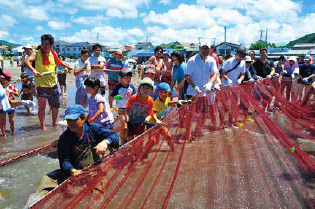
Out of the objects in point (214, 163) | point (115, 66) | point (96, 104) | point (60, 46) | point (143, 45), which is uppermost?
point (60, 46)

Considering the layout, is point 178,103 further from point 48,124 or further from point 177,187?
point 48,124

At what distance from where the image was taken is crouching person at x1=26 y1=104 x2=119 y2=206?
2.55 metres

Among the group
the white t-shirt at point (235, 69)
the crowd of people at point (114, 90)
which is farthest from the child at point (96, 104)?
the white t-shirt at point (235, 69)

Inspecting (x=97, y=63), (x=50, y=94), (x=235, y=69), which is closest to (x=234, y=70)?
(x=235, y=69)

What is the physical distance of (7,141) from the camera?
5.07m

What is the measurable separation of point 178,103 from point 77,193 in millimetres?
2465

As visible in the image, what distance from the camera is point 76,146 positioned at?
2.75m

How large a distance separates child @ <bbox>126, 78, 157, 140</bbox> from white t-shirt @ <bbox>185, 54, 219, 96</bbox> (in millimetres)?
1284

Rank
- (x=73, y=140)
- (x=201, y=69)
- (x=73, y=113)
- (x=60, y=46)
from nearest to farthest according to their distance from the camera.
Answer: (x=73, y=113), (x=73, y=140), (x=201, y=69), (x=60, y=46)

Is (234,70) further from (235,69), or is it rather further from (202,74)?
(202,74)

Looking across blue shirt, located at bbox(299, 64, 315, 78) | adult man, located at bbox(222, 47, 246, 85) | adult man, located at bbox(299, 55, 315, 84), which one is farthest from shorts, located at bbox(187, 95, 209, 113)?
blue shirt, located at bbox(299, 64, 315, 78)

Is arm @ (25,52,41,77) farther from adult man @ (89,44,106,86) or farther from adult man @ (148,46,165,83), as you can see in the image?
adult man @ (148,46,165,83)

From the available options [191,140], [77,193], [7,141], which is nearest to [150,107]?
[191,140]

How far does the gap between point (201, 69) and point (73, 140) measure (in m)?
2.99
